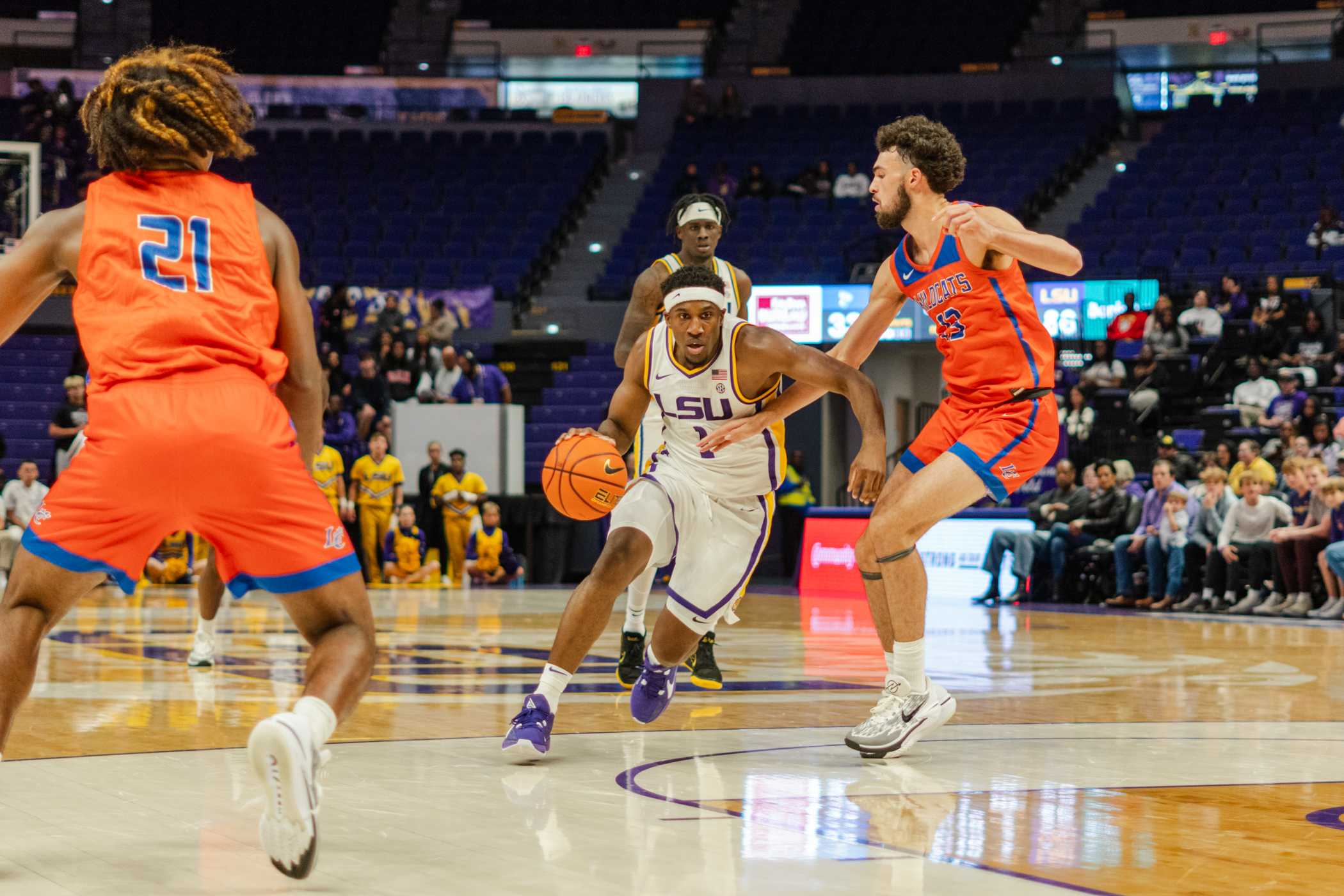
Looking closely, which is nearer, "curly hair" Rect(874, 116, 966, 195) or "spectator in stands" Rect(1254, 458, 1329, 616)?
"curly hair" Rect(874, 116, 966, 195)

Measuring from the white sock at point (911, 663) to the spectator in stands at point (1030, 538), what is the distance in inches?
363

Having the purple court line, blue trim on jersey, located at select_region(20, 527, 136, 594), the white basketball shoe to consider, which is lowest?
the purple court line

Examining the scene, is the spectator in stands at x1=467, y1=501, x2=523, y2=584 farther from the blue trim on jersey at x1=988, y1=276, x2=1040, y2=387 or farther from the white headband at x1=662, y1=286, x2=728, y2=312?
the blue trim on jersey at x1=988, y1=276, x2=1040, y2=387

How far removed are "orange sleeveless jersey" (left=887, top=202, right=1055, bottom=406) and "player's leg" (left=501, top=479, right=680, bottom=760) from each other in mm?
1107

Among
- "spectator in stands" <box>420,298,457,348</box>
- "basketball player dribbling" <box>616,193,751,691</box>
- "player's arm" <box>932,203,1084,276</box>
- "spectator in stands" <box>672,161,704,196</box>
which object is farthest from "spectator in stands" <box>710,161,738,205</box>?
"player's arm" <box>932,203,1084,276</box>

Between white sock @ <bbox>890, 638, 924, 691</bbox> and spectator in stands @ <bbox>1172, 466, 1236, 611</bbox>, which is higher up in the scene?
spectator in stands @ <bbox>1172, 466, 1236, 611</bbox>

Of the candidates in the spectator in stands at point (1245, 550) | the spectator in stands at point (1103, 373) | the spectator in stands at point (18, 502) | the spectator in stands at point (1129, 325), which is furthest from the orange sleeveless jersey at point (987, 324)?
the spectator in stands at point (1129, 325)

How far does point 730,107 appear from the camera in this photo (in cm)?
2734

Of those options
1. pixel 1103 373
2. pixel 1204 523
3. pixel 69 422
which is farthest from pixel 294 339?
pixel 1103 373

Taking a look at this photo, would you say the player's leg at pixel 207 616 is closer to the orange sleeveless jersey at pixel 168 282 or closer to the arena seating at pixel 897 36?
the orange sleeveless jersey at pixel 168 282

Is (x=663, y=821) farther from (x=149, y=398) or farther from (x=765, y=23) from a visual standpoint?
(x=765, y=23)

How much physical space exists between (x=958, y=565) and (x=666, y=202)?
38.9 ft

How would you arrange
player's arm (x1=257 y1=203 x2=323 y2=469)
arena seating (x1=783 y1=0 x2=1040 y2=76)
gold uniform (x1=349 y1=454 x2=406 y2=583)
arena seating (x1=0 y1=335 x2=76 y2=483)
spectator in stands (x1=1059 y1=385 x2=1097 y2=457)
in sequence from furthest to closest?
arena seating (x1=783 y1=0 x2=1040 y2=76) → arena seating (x1=0 y1=335 x2=76 y2=483) → spectator in stands (x1=1059 y1=385 x2=1097 y2=457) → gold uniform (x1=349 y1=454 x2=406 y2=583) → player's arm (x1=257 y1=203 x2=323 y2=469)

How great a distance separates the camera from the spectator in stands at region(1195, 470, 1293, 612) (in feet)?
42.2
